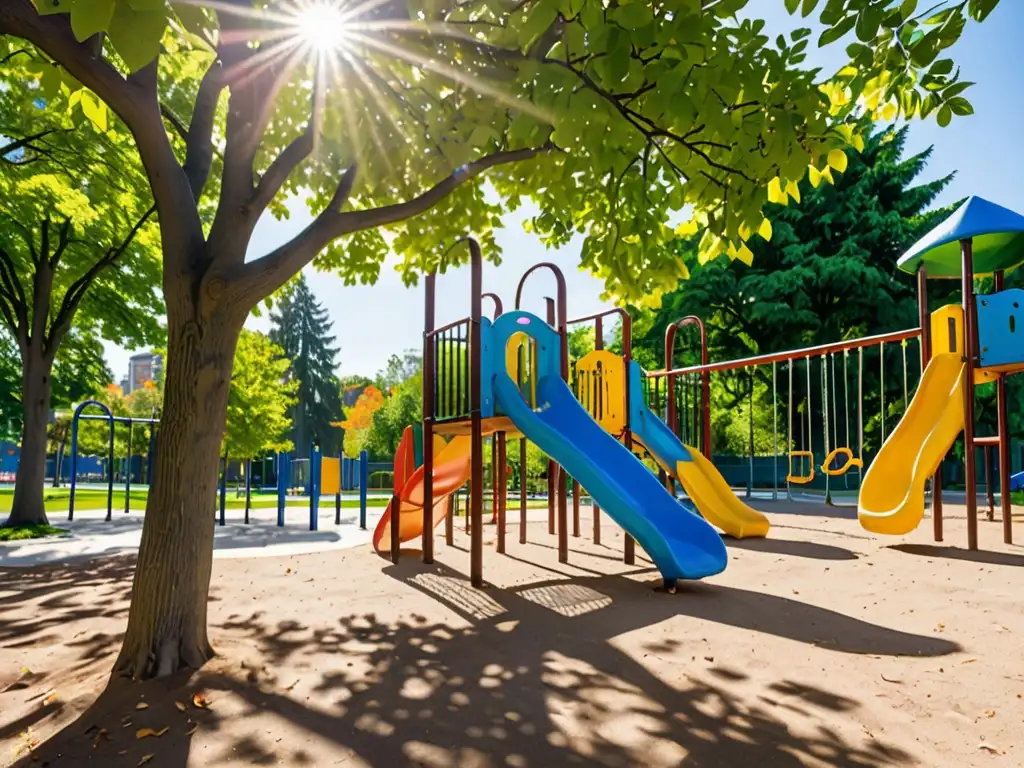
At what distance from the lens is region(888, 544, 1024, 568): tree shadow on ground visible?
23.4ft

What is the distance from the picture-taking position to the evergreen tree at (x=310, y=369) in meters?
55.4

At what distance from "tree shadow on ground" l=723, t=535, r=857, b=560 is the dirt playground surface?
1.09m

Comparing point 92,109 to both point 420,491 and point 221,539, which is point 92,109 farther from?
point 221,539

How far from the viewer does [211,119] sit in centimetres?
466

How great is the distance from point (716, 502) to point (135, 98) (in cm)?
909

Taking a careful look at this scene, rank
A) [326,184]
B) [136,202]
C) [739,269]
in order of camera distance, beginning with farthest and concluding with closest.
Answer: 1. [739,269]
2. [136,202]
3. [326,184]

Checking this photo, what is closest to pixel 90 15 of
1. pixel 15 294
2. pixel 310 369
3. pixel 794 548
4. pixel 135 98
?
pixel 135 98

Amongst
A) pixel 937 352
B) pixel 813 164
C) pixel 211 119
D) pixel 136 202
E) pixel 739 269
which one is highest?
pixel 739 269

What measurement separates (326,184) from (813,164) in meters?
5.54

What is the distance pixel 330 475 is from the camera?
48.8 ft

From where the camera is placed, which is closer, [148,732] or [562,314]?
[148,732]

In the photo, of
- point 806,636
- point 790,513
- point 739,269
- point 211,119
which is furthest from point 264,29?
point 739,269

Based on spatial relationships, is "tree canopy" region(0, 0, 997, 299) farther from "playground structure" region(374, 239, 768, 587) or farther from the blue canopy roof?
the blue canopy roof

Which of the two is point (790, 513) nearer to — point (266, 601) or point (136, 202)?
point (266, 601)
